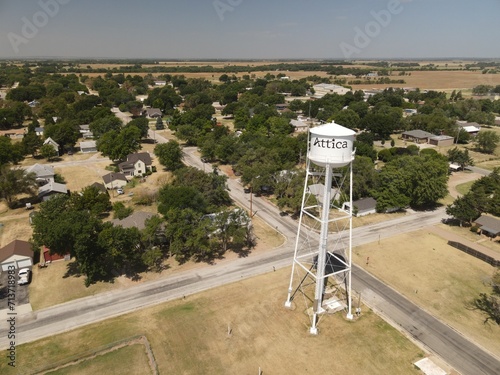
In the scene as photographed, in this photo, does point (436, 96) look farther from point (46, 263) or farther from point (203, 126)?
point (46, 263)

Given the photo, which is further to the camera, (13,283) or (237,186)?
(237,186)

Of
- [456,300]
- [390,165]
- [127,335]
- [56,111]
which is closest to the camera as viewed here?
[127,335]

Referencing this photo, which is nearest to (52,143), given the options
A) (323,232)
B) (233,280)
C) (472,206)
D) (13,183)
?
(13,183)

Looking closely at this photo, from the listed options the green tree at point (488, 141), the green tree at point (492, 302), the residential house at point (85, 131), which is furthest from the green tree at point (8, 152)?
the green tree at point (488, 141)

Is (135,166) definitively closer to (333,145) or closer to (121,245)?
(121,245)

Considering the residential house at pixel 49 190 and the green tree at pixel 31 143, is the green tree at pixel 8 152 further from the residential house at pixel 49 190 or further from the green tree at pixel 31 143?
the residential house at pixel 49 190

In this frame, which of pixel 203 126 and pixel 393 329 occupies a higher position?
pixel 203 126

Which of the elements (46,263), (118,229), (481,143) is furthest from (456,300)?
(481,143)

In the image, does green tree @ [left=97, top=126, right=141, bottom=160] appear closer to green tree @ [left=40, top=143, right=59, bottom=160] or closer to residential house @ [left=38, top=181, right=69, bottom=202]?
green tree @ [left=40, top=143, right=59, bottom=160]
